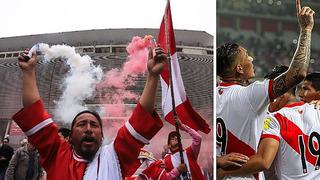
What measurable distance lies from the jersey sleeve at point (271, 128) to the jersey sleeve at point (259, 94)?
30cm

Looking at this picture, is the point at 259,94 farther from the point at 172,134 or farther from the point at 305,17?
the point at 172,134

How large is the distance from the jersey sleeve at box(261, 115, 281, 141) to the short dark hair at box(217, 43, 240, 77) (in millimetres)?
394

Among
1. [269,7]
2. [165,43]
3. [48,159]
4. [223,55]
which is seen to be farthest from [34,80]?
[269,7]

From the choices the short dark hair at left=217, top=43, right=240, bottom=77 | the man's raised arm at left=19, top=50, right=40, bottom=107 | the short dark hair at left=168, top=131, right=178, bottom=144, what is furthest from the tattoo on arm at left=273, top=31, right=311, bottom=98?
the man's raised arm at left=19, top=50, right=40, bottom=107

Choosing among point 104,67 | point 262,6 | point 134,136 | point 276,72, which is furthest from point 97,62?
point 276,72

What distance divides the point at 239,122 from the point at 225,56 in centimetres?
36

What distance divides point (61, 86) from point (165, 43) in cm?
52

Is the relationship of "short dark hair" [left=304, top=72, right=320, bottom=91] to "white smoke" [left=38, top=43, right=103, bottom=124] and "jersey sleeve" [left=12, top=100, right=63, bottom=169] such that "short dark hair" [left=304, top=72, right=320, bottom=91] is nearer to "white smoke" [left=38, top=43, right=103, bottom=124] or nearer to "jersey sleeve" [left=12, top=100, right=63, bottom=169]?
"white smoke" [left=38, top=43, right=103, bottom=124]

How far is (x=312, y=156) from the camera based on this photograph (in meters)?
3.53

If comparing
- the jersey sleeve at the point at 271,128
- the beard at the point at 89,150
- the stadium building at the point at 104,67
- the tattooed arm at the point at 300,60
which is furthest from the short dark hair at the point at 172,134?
the jersey sleeve at the point at 271,128

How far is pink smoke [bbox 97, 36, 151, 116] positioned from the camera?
9.18 feet

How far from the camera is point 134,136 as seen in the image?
2.87 m

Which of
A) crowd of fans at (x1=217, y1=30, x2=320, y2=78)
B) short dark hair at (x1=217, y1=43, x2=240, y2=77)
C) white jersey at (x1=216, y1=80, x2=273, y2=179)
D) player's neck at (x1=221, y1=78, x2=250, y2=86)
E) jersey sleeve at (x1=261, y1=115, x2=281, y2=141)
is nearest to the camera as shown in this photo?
crowd of fans at (x1=217, y1=30, x2=320, y2=78)

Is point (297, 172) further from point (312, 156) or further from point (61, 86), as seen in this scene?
point (61, 86)
